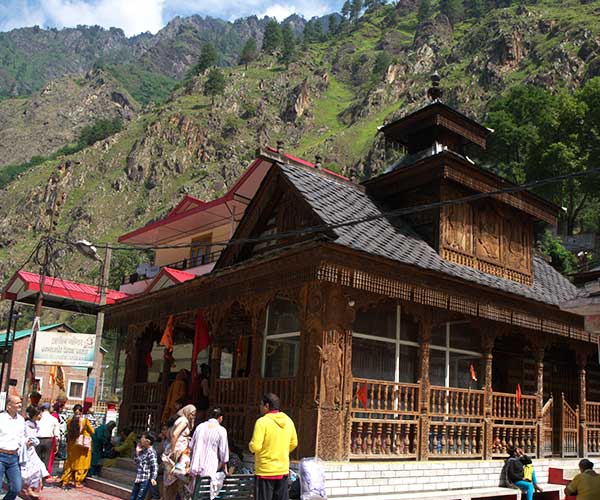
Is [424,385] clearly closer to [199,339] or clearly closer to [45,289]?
[199,339]

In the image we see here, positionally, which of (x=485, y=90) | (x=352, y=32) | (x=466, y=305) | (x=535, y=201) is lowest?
(x=466, y=305)

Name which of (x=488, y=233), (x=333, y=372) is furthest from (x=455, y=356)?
(x=333, y=372)

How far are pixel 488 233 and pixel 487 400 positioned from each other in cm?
482

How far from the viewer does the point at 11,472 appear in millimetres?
8852

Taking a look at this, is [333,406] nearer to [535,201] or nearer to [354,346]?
[354,346]

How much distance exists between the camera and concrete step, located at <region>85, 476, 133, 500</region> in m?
12.7

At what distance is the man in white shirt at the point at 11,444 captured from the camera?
8766mm

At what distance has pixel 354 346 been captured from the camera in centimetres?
1318

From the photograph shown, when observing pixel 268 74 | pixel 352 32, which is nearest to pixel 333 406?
pixel 268 74

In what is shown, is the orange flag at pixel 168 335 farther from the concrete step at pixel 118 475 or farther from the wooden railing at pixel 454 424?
the wooden railing at pixel 454 424

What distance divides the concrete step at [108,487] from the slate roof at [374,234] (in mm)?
6674

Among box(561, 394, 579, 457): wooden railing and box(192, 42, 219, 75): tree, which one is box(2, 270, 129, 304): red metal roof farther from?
Result: box(192, 42, 219, 75): tree

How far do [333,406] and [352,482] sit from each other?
4.26 ft

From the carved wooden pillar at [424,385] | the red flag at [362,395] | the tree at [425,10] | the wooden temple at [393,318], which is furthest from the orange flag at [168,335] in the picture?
the tree at [425,10]
